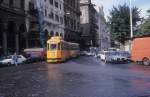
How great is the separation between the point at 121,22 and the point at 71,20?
4161 centimetres

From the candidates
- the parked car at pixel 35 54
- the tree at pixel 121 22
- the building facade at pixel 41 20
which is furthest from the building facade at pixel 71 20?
the parked car at pixel 35 54

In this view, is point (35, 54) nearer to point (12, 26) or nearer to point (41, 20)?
point (12, 26)

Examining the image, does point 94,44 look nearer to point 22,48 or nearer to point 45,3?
point 45,3

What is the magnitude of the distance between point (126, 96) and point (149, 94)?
3.39 feet

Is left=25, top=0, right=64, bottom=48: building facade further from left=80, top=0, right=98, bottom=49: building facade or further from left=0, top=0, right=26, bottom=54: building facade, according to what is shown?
left=80, top=0, right=98, bottom=49: building facade

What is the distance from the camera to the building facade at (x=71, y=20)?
9556cm

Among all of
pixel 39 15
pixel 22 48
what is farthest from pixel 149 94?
pixel 39 15

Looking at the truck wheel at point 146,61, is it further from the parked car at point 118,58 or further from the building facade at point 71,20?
the building facade at point 71,20

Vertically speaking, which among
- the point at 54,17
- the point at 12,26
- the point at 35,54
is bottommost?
the point at 35,54

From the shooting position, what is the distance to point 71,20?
102188mm

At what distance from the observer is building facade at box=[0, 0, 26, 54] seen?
56.7 metres

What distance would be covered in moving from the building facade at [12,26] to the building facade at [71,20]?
98.7ft

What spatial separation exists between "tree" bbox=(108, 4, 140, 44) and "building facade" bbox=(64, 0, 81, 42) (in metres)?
31.9

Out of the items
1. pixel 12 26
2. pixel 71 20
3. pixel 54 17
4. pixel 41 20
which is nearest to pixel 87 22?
pixel 71 20
